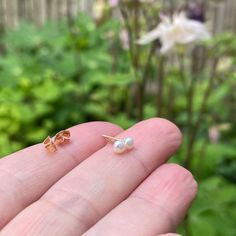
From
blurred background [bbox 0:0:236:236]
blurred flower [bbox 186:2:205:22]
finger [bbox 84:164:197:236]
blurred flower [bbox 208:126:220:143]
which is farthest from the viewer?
blurred flower [bbox 208:126:220:143]

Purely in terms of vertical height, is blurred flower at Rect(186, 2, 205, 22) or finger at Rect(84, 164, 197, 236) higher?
blurred flower at Rect(186, 2, 205, 22)

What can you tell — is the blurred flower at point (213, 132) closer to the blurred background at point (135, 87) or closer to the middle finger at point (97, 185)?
the blurred background at point (135, 87)

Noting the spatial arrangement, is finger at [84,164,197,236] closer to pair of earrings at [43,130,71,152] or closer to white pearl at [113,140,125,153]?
white pearl at [113,140,125,153]

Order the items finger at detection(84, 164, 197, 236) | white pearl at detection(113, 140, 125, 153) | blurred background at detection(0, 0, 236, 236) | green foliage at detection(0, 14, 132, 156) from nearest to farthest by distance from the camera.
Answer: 1. finger at detection(84, 164, 197, 236)
2. white pearl at detection(113, 140, 125, 153)
3. blurred background at detection(0, 0, 236, 236)
4. green foliage at detection(0, 14, 132, 156)

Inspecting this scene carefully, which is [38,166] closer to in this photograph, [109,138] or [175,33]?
[109,138]

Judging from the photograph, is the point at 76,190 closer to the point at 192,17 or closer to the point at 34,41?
the point at 192,17

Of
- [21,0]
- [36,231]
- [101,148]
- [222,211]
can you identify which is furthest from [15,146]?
[21,0]

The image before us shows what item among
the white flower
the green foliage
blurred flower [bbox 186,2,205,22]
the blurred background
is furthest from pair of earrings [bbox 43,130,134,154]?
blurred flower [bbox 186,2,205,22]
